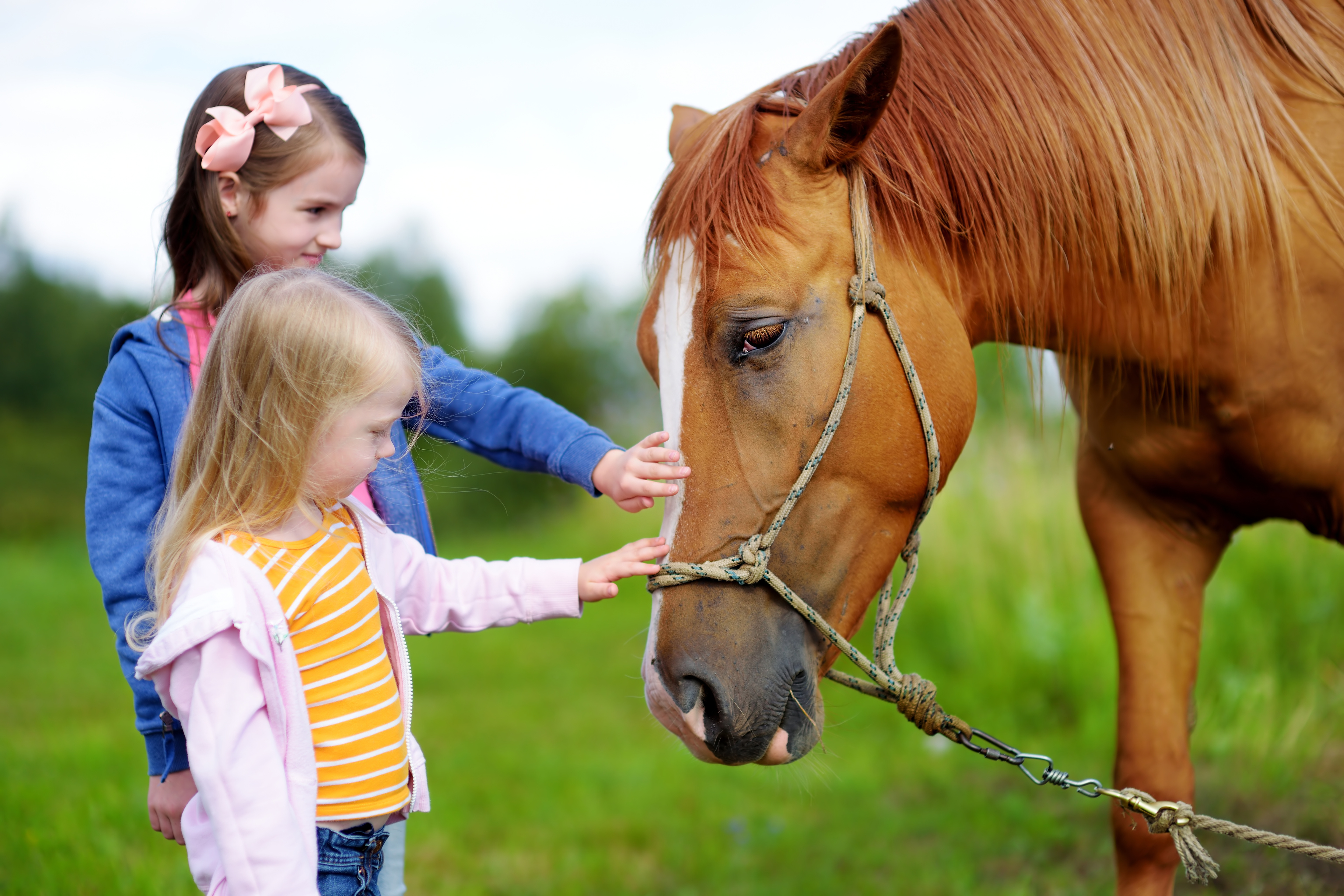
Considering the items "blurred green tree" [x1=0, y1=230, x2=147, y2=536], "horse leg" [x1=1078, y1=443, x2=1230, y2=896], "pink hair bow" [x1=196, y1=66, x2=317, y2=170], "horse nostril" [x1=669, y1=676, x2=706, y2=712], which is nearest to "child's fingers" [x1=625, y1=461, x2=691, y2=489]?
"horse nostril" [x1=669, y1=676, x2=706, y2=712]

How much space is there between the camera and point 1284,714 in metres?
3.64

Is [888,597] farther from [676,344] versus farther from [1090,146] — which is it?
[1090,146]

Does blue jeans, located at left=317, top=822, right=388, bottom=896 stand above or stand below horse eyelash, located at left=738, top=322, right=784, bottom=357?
below

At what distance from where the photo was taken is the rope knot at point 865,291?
1574mm

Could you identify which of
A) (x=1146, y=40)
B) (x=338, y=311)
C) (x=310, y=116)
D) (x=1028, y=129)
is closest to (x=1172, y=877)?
(x=1028, y=129)

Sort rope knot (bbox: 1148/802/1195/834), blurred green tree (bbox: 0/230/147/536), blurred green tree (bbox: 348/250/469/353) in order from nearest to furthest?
rope knot (bbox: 1148/802/1195/834), blurred green tree (bbox: 0/230/147/536), blurred green tree (bbox: 348/250/469/353)

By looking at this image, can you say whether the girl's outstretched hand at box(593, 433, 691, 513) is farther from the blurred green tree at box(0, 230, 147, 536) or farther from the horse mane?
the blurred green tree at box(0, 230, 147, 536)

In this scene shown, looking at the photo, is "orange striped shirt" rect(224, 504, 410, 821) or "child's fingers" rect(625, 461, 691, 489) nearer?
"orange striped shirt" rect(224, 504, 410, 821)

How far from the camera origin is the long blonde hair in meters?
1.31

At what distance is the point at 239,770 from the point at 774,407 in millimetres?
931

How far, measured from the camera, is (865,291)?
158cm

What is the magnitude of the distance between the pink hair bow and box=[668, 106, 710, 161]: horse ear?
0.75 metres

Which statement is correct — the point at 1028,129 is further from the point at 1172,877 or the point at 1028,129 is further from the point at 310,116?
the point at 1172,877

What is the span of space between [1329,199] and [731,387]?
3.78 feet
